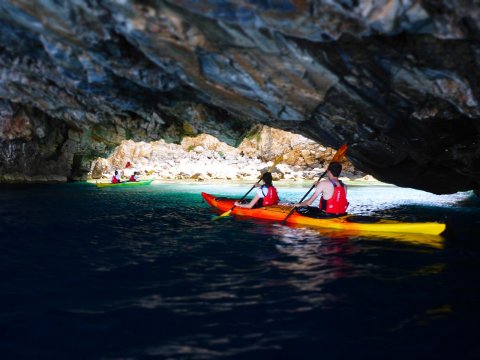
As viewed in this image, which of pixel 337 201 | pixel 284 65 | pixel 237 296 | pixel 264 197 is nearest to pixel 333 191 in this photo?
pixel 337 201

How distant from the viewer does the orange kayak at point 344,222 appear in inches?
383

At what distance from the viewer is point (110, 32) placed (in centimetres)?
Result: 820

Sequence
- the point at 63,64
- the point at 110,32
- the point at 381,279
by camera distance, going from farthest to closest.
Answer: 1. the point at 63,64
2. the point at 110,32
3. the point at 381,279

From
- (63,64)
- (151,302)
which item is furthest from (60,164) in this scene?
(151,302)

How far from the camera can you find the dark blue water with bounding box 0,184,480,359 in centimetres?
398

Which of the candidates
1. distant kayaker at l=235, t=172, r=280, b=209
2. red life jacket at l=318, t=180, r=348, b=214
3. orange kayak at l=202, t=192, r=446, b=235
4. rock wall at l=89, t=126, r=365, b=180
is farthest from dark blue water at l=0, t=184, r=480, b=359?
rock wall at l=89, t=126, r=365, b=180

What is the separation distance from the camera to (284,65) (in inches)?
315

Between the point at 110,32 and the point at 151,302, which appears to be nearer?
the point at 151,302

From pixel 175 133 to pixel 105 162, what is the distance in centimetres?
3618

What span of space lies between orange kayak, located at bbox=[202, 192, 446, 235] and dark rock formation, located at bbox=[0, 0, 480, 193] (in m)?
2.59

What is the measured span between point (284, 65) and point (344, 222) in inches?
188

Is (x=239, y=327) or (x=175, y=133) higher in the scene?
(x=175, y=133)

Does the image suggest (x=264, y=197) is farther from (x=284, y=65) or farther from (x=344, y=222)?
(x=284, y=65)

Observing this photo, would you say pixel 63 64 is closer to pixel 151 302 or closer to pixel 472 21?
pixel 151 302
